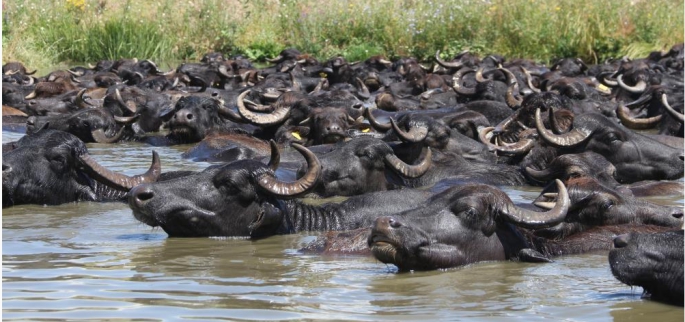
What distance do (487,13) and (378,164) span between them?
27.6 meters

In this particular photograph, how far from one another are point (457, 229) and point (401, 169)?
3.88 meters

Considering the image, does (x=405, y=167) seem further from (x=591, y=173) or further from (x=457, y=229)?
(x=457, y=229)

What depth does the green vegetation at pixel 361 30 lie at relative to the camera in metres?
37.0

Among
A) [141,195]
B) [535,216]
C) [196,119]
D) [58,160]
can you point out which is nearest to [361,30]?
[196,119]

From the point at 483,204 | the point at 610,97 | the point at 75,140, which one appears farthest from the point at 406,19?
the point at 483,204

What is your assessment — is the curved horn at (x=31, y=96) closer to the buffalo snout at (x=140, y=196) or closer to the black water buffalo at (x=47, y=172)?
the black water buffalo at (x=47, y=172)

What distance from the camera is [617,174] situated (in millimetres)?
13680

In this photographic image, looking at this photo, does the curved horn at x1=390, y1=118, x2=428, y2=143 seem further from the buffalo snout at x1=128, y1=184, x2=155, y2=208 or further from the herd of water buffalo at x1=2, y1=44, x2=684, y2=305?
the buffalo snout at x1=128, y1=184, x2=155, y2=208

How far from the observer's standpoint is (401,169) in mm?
11742

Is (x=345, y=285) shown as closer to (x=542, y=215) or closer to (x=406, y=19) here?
(x=542, y=215)

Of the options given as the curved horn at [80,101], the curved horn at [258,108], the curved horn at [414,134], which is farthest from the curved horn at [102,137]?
the curved horn at [414,134]

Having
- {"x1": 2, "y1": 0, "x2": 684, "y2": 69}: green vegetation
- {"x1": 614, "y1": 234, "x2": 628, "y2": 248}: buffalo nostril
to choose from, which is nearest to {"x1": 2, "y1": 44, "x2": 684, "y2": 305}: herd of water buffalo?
{"x1": 614, "y1": 234, "x2": 628, "y2": 248}: buffalo nostril

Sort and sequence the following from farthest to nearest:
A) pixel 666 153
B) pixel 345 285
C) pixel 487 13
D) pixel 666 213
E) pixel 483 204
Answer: pixel 487 13 → pixel 666 153 → pixel 666 213 → pixel 483 204 → pixel 345 285

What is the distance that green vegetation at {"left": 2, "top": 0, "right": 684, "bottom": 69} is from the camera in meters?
37.0
